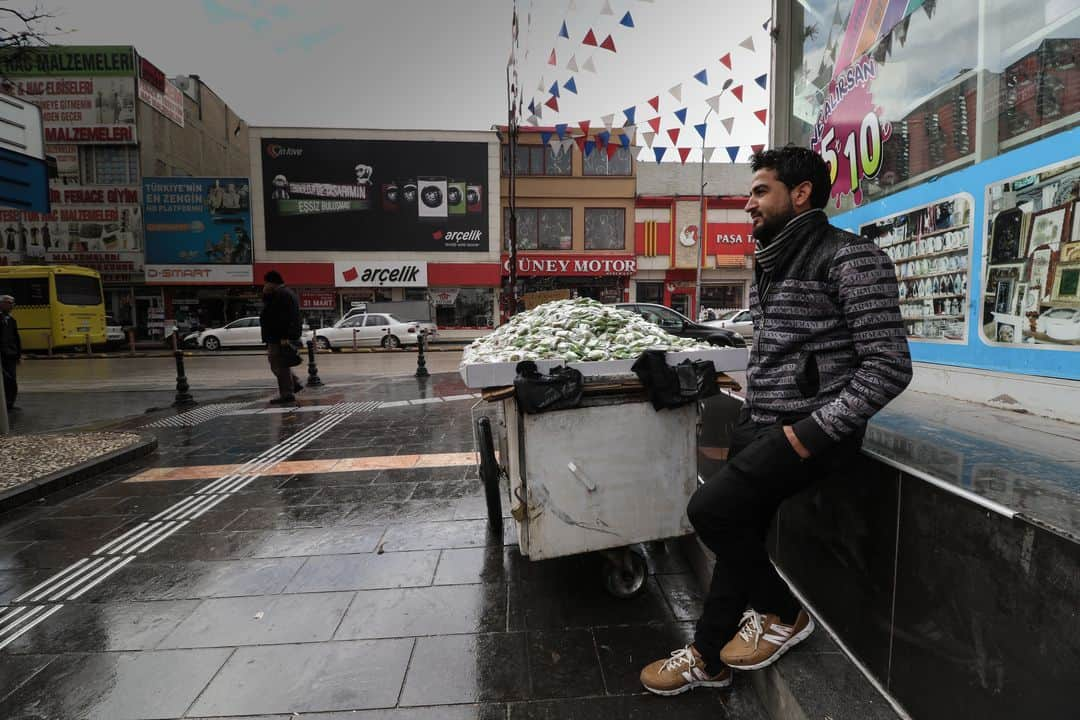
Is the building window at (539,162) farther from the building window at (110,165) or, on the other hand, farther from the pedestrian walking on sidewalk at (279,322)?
the pedestrian walking on sidewalk at (279,322)

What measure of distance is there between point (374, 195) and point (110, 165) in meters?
12.7

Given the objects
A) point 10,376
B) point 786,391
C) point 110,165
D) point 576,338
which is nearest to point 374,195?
point 110,165

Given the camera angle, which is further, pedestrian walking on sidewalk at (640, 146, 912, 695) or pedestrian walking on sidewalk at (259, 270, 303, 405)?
pedestrian walking on sidewalk at (259, 270, 303, 405)

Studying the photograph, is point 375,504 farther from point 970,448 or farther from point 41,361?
point 41,361

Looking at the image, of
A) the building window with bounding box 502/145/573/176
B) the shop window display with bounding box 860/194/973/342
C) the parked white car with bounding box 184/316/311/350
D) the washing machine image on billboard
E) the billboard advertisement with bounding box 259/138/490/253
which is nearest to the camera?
the shop window display with bounding box 860/194/973/342

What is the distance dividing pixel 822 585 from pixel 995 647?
89 cm

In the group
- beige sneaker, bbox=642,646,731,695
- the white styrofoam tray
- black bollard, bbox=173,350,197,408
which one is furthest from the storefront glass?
black bollard, bbox=173,350,197,408

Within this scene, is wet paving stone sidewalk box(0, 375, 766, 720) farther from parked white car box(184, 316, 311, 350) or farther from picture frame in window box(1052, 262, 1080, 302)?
parked white car box(184, 316, 311, 350)

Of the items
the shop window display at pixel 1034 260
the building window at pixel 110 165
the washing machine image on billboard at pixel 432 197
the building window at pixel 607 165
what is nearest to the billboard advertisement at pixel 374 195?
the washing machine image on billboard at pixel 432 197

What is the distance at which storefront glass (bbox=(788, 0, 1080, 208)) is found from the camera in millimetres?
3287

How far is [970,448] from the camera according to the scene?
2223 millimetres

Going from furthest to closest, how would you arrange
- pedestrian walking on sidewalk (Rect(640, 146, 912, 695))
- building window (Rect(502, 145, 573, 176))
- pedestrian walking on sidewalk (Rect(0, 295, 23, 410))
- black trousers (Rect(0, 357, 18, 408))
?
building window (Rect(502, 145, 573, 176)) < black trousers (Rect(0, 357, 18, 408)) < pedestrian walking on sidewalk (Rect(0, 295, 23, 410)) < pedestrian walking on sidewalk (Rect(640, 146, 912, 695))

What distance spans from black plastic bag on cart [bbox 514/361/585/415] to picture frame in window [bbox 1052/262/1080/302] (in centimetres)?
301

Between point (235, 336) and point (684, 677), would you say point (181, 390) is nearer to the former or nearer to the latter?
point (684, 677)
